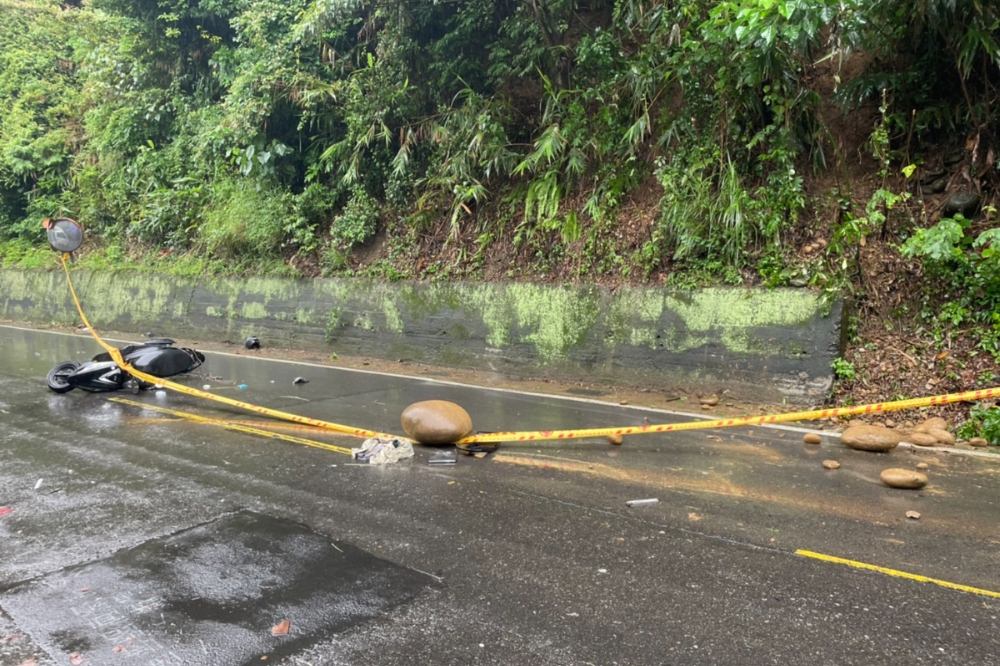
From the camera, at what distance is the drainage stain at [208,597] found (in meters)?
3.25

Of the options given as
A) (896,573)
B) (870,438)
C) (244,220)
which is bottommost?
(896,573)

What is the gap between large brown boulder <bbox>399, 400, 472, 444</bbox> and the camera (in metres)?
6.74

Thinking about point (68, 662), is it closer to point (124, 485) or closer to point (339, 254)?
point (124, 485)

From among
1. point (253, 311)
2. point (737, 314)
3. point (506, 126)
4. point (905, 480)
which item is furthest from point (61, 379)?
point (905, 480)

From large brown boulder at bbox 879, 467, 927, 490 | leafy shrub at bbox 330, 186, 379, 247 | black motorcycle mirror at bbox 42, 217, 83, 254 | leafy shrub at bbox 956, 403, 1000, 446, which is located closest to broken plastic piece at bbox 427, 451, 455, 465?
large brown boulder at bbox 879, 467, 927, 490

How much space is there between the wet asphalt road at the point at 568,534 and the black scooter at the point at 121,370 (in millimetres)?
1446

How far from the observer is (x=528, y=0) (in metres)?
12.9

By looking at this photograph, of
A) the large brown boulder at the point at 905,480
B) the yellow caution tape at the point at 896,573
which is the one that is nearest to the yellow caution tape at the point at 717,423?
the large brown boulder at the point at 905,480

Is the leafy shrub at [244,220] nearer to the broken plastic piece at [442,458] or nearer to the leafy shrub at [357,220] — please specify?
the leafy shrub at [357,220]

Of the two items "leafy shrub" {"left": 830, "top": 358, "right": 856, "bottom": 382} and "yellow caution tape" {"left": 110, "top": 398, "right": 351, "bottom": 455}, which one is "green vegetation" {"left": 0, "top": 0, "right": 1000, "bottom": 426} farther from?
"yellow caution tape" {"left": 110, "top": 398, "right": 351, "bottom": 455}

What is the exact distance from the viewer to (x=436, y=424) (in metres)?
6.74

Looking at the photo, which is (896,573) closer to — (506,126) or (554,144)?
(554,144)

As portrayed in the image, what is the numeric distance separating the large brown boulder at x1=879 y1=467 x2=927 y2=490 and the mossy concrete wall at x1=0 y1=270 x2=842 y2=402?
2.88 meters

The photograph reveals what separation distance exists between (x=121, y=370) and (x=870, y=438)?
32.3 ft
